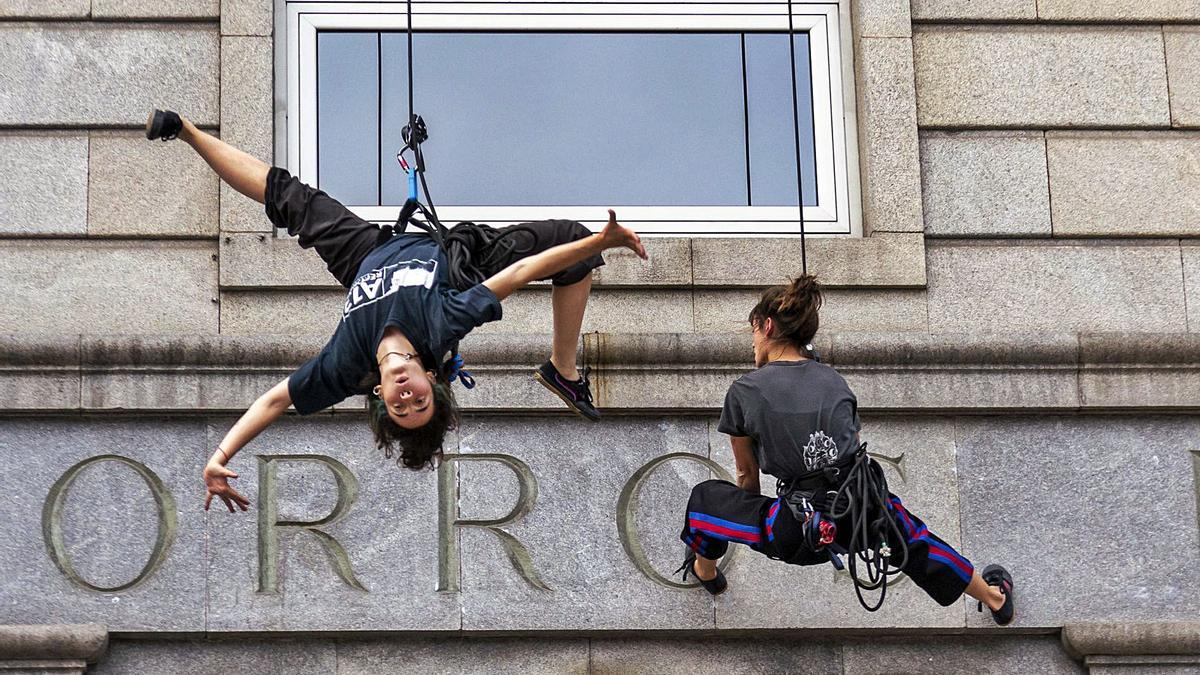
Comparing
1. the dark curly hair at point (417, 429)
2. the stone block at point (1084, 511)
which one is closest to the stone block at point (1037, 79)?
the stone block at point (1084, 511)

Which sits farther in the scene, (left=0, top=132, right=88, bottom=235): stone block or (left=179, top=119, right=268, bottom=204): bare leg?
(left=0, top=132, right=88, bottom=235): stone block

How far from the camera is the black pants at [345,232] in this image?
8.74m

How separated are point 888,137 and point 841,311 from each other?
108cm

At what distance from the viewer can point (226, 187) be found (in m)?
11.5

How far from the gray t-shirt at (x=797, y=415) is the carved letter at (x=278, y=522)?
2401 mm

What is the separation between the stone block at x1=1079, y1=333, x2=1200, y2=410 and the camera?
1125 cm

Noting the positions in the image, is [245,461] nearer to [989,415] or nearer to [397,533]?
[397,533]

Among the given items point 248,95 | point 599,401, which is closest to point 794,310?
point 599,401

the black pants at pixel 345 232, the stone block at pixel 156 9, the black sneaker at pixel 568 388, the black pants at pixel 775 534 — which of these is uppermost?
the stone block at pixel 156 9

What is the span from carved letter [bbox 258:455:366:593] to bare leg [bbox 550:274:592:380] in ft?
6.74

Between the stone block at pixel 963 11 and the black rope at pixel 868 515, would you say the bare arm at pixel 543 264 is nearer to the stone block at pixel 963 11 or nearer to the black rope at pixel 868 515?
the black rope at pixel 868 515

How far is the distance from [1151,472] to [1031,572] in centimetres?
87

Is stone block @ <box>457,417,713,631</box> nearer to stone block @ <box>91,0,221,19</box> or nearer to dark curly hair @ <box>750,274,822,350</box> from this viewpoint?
dark curly hair @ <box>750,274,822,350</box>

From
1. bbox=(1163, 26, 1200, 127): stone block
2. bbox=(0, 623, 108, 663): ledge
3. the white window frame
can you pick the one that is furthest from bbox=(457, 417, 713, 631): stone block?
bbox=(1163, 26, 1200, 127): stone block
